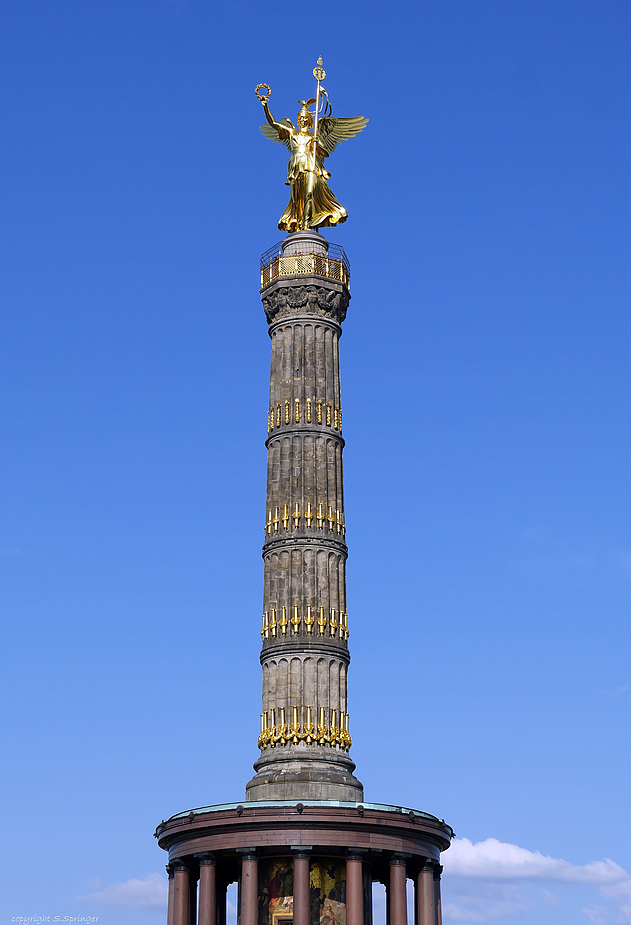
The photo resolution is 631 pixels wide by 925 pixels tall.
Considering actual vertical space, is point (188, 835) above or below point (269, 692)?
below

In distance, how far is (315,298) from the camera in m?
60.5

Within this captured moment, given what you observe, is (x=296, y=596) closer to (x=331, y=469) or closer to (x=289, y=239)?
(x=331, y=469)

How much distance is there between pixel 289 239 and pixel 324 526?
1431cm

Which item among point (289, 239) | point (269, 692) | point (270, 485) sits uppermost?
point (289, 239)

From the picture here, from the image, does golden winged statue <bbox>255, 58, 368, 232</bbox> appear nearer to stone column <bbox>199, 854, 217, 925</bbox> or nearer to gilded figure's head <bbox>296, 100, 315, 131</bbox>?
gilded figure's head <bbox>296, 100, 315, 131</bbox>

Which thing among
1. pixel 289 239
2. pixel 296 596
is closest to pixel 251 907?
pixel 296 596

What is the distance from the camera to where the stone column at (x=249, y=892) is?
1913 inches

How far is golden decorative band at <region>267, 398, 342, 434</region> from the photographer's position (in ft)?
192

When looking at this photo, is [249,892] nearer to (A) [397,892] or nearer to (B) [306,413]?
(A) [397,892]

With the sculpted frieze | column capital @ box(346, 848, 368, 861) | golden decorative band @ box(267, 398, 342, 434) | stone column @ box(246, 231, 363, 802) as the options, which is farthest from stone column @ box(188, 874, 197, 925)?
the sculpted frieze

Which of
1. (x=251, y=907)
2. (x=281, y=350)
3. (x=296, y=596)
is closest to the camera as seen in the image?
(x=251, y=907)

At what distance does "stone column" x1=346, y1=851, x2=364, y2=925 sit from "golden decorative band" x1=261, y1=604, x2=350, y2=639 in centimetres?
947

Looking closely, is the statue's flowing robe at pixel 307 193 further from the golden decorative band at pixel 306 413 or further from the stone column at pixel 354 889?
the stone column at pixel 354 889

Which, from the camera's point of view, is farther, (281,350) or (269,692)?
(281,350)
